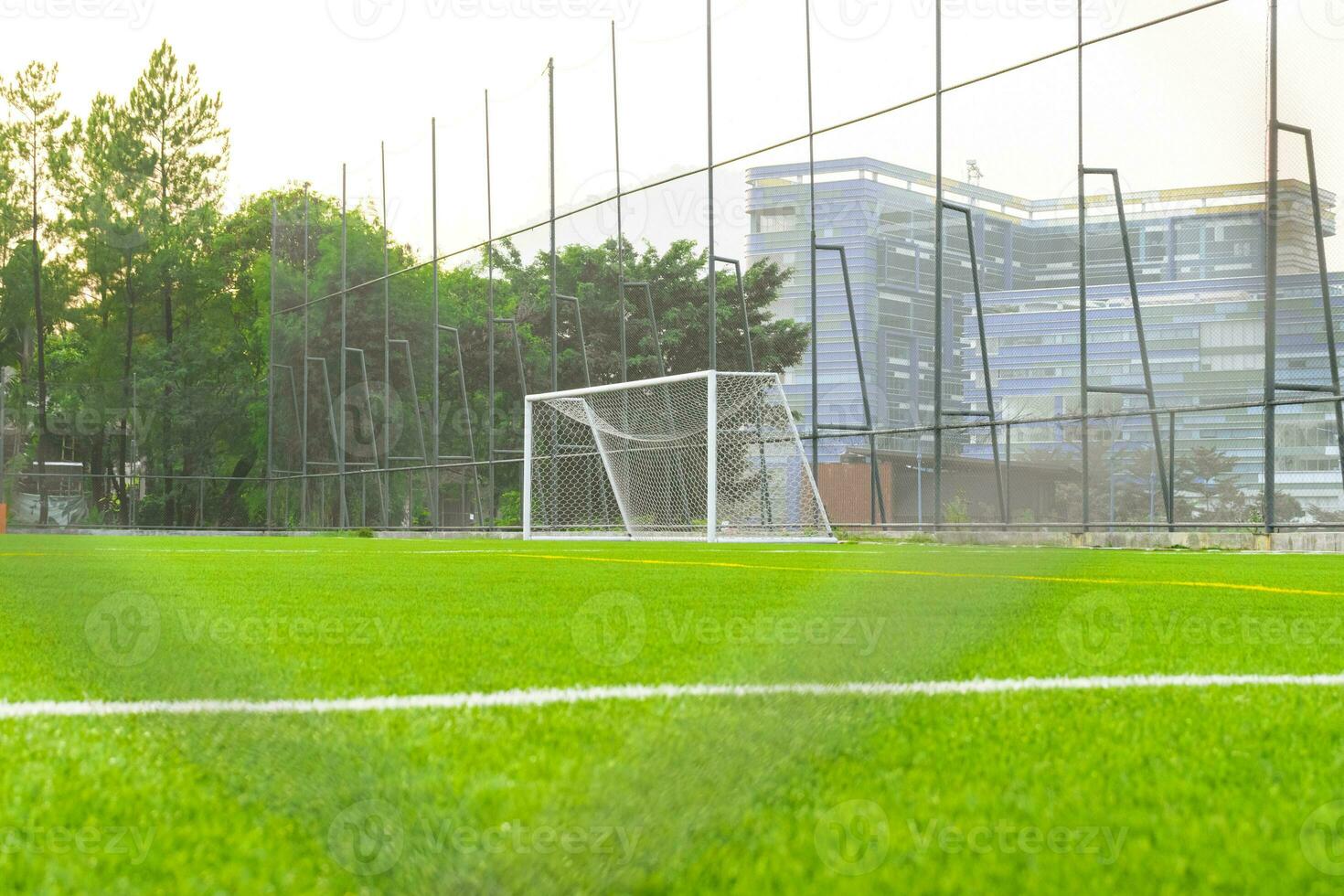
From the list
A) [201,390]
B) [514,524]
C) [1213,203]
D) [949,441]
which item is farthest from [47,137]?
[1213,203]

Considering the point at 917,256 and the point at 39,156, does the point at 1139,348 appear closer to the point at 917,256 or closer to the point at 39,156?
the point at 917,256

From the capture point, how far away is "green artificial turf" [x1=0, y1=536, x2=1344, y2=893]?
1183 mm

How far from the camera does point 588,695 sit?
2.23 metres

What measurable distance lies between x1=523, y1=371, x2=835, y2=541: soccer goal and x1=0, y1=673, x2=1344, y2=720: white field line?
459 inches

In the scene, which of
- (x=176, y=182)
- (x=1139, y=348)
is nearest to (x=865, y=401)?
(x=1139, y=348)

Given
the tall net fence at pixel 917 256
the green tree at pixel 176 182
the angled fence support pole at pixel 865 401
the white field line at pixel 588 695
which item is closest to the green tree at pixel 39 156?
the green tree at pixel 176 182

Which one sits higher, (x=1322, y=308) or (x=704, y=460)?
(x=1322, y=308)

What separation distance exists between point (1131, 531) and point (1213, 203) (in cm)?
316

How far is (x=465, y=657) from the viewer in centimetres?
281

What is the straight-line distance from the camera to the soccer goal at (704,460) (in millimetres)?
15336

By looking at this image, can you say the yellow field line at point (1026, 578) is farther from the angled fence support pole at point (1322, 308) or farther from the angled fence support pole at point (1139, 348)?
the angled fence support pole at point (1139, 348)

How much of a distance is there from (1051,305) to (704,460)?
419 cm

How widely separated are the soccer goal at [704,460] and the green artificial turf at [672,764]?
36.3ft

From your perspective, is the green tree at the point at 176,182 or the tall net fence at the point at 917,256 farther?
the green tree at the point at 176,182
